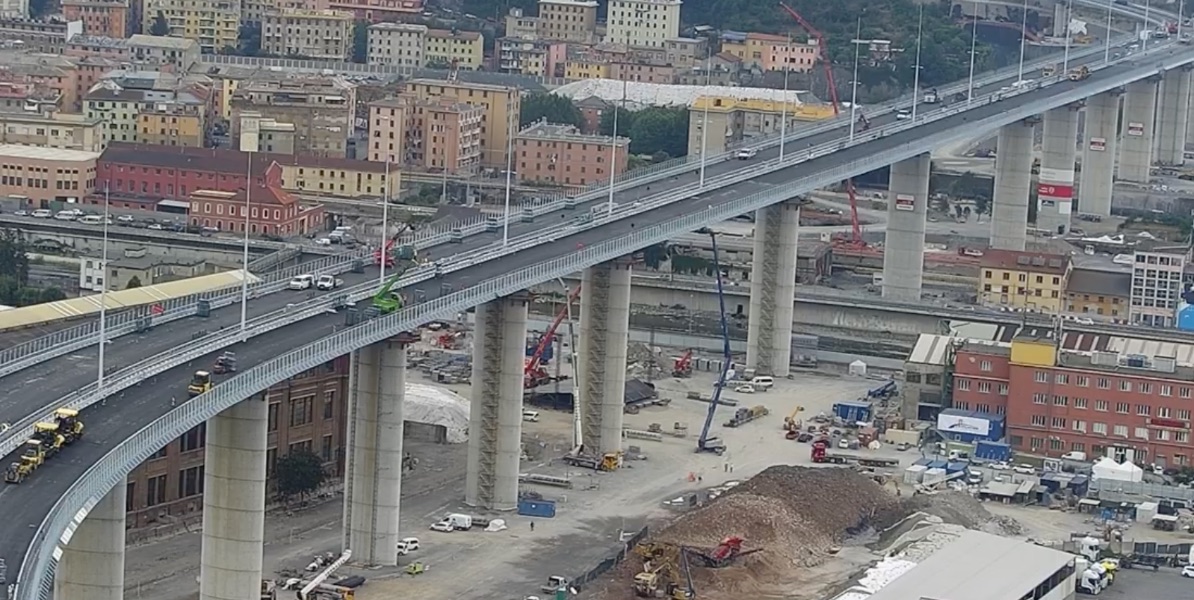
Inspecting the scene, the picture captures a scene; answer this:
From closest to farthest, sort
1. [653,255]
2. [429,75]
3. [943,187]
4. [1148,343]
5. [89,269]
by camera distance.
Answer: [1148,343] < [89,269] < [653,255] < [943,187] < [429,75]

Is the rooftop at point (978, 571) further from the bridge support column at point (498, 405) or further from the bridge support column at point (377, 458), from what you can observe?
the bridge support column at point (498, 405)

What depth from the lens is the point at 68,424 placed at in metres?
31.9

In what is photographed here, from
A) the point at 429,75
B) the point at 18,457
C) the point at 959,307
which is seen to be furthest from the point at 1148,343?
the point at 429,75

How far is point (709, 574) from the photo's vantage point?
39625 millimetres

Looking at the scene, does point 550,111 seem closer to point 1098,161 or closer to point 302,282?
point 1098,161

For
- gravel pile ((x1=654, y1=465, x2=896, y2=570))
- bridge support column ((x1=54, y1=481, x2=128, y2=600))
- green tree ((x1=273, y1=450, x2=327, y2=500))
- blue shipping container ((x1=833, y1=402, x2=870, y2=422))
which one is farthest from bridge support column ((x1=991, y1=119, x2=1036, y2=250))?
bridge support column ((x1=54, y1=481, x2=128, y2=600))

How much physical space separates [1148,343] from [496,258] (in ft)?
44.8

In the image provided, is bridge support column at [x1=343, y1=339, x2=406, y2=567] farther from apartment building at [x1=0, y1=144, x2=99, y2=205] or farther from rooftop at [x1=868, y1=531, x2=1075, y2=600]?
apartment building at [x1=0, y1=144, x2=99, y2=205]

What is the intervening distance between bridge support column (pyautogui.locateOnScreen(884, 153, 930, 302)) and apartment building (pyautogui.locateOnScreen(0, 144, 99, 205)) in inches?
804

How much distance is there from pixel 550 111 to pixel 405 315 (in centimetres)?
4735

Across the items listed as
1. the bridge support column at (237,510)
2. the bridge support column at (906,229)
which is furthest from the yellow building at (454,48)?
the bridge support column at (237,510)

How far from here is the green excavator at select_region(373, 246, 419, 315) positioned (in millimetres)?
40219

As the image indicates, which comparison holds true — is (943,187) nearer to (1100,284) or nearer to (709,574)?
(1100,284)

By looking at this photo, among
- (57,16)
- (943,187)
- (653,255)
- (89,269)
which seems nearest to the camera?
(89,269)
